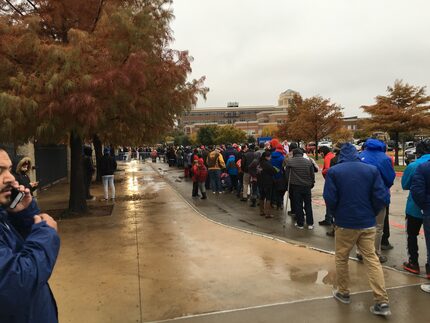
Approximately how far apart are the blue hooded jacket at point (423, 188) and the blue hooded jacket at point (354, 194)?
1.91ft

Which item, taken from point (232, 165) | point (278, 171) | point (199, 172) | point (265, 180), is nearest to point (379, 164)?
point (265, 180)

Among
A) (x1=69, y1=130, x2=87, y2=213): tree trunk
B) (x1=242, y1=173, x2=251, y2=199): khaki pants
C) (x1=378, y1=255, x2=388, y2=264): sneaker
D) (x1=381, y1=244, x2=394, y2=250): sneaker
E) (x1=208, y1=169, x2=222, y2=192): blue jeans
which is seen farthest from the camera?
(x1=208, y1=169, x2=222, y2=192): blue jeans

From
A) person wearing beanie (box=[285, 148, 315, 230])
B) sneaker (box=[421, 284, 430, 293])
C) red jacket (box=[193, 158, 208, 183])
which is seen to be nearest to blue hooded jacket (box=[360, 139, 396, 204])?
sneaker (box=[421, 284, 430, 293])

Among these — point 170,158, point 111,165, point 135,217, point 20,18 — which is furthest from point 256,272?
point 170,158

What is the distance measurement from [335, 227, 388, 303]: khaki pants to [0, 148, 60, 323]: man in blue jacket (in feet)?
10.8

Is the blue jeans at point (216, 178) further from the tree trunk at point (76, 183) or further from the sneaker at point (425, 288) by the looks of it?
the sneaker at point (425, 288)

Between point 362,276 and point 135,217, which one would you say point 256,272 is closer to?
point 362,276

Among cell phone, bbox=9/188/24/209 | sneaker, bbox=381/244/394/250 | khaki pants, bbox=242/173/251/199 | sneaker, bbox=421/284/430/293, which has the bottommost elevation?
sneaker, bbox=381/244/394/250

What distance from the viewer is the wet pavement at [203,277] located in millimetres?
4262

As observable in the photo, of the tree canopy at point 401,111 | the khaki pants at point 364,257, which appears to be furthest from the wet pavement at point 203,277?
the tree canopy at point 401,111

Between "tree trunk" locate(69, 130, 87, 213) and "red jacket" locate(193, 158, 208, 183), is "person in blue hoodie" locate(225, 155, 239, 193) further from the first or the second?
"tree trunk" locate(69, 130, 87, 213)

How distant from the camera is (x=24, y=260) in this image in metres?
1.76

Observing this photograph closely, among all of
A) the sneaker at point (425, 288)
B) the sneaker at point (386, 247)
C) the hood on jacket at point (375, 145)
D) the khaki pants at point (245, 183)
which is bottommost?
the sneaker at point (386, 247)

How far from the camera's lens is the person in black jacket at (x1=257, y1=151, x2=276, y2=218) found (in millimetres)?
9727
